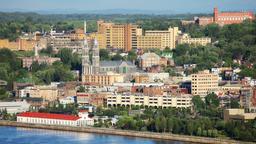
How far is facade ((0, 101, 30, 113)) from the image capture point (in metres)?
21.6

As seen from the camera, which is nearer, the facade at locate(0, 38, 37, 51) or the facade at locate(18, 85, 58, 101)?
the facade at locate(18, 85, 58, 101)

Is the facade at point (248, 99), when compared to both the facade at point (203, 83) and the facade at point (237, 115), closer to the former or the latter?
the facade at point (237, 115)

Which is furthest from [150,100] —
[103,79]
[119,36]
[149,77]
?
[119,36]

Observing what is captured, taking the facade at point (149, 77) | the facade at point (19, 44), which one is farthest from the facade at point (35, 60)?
the facade at point (19, 44)

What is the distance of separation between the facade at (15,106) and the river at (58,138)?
241 centimetres

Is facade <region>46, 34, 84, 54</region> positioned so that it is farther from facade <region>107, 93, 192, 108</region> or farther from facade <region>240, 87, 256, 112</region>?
facade <region>240, 87, 256, 112</region>

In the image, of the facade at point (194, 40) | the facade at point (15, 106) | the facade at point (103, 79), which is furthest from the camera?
the facade at point (194, 40)

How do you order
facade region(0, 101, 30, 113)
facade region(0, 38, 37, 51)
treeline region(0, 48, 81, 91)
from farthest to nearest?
facade region(0, 38, 37, 51) < treeline region(0, 48, 81, 91) < facade region(0, 101, 30, 113)

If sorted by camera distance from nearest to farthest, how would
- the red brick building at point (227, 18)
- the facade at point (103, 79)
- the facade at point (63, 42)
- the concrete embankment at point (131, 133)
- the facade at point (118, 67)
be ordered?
the concrete embankment at point (131, 133), the facade at point (103, 79), the facade at point (118, 67), the facade at point (63, 42), the red brick building at point (227, 18)

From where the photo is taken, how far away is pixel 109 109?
2108cm

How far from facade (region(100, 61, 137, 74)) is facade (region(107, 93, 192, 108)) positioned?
405 centimetres

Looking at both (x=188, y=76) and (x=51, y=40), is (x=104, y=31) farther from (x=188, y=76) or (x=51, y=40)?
(x=188, y=76)

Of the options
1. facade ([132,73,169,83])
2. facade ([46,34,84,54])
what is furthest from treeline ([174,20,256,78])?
facade ([46,34,84,54])

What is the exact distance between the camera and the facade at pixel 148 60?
92.5 ft
